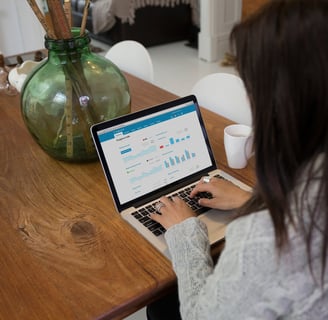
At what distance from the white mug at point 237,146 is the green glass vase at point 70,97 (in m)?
0.31

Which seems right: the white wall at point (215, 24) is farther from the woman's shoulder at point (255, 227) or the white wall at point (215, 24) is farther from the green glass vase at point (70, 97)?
the woman's shoulder at point (255, 227)

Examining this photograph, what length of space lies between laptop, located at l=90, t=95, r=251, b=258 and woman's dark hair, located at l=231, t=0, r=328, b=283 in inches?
12.0

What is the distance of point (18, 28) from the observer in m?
3.01

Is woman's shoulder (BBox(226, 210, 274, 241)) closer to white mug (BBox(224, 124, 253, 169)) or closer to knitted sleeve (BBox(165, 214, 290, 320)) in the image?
knitted sleeve (BBox(165, 214, 290, 320))

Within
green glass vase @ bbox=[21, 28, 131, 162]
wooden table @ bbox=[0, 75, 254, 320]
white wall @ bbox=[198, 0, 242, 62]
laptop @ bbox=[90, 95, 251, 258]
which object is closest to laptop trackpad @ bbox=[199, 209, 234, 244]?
laptop @ bbox=[90, 95, 251, 258]

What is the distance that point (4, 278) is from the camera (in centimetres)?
83

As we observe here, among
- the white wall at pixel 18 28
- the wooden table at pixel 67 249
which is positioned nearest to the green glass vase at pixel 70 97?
the wooden table at pixel 67 249

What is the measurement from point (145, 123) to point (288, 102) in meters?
0.50

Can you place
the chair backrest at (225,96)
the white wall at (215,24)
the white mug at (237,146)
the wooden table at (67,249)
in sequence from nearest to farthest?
the wooden table at (67,249)
the white mug at (237,146)
the chair backrest at (225,96)
the white wall at (215,24)

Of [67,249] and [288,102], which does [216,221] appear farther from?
[288,102]

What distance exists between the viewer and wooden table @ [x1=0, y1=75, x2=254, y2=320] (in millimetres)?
773

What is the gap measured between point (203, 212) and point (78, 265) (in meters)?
0.30

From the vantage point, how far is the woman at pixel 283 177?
579mm

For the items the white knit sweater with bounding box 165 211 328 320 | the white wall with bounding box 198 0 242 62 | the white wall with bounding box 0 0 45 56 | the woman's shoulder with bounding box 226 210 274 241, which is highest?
the woman's shoulder with bounding box 226 210 274 241
